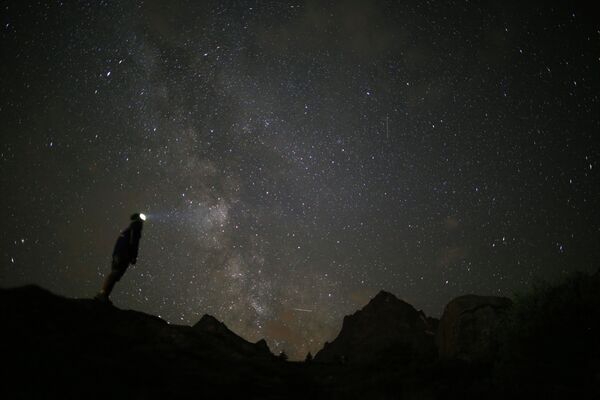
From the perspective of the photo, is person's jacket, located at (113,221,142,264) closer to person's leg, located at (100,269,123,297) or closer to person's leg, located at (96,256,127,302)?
person's leg, located at (96,256,127,302)

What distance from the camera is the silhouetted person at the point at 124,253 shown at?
32.1 feet

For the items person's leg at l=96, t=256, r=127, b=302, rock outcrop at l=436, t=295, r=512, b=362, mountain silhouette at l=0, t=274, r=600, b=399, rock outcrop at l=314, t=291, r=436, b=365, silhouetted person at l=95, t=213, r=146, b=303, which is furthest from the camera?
rock outcrop at l=314, t=291, r=436, b=365

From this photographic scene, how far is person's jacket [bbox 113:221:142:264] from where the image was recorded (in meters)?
10.2

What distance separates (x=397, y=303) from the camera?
8100 cm

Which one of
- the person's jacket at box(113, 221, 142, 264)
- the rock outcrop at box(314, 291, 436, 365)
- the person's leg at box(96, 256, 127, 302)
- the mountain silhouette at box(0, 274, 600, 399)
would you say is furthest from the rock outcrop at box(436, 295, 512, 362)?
the rock outcrop at box(314, 291, 436, 365)

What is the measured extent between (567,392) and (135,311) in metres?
10.4

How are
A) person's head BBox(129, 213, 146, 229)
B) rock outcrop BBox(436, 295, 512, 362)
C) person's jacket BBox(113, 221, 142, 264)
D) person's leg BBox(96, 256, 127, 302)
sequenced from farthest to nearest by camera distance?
rock outcrop BBox(436, 295, 512, 362) < person's head BBox(129, 213, 146, 229) < person's jacket BBox(113, 221, 142, 264) < person's leg BBox(96, 256, 127, 302)

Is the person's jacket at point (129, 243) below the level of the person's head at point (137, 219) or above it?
below

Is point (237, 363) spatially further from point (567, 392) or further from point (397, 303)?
point (397, 303)

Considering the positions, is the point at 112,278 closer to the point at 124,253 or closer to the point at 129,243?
the point at 124,253

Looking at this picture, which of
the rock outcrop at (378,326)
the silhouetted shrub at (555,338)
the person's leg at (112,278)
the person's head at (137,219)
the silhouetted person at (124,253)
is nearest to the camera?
the silhouetted shrub at (555,338)

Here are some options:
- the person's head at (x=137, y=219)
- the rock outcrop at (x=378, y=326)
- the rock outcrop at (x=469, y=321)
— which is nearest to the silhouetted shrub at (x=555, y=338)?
the person's head at (x=137, y=219)

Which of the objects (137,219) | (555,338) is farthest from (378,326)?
(137,219)

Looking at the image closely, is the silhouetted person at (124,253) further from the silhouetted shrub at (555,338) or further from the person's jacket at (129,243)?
the silhouetted shrub at (555,338)
